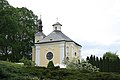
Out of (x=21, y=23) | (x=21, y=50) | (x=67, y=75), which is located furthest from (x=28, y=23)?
(x=67, y=75)

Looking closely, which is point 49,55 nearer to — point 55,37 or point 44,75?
point 55,37

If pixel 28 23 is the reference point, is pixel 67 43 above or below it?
below

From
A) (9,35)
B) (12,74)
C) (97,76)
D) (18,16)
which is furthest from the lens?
(18,16)

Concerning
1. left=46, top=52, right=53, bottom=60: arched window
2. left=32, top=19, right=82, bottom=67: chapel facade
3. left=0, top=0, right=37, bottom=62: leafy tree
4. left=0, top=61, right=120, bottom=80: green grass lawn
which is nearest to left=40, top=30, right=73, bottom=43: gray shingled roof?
left=32, top=19, right=82, bottom=67: chapel facade

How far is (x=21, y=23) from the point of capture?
53281mm

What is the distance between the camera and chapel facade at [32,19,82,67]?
174 feet

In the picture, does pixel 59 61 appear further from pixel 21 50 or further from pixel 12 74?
pixel 12 74

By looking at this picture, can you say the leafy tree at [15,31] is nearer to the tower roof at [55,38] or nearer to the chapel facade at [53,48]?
the chapel facade at [53,48]

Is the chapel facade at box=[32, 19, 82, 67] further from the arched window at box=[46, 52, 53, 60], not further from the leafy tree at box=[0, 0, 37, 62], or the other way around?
the leafy tree at box=[0, 0, 37, 62]

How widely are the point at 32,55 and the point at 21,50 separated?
343cm

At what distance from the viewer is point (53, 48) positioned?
2133 inches

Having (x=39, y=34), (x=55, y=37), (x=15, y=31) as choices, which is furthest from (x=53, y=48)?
(x=15, y=31)

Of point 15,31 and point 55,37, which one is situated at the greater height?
point 15,31

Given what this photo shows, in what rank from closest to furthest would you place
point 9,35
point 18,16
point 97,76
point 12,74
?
point 12,74 → point 97,76 → point 9,35 → point 18,16
